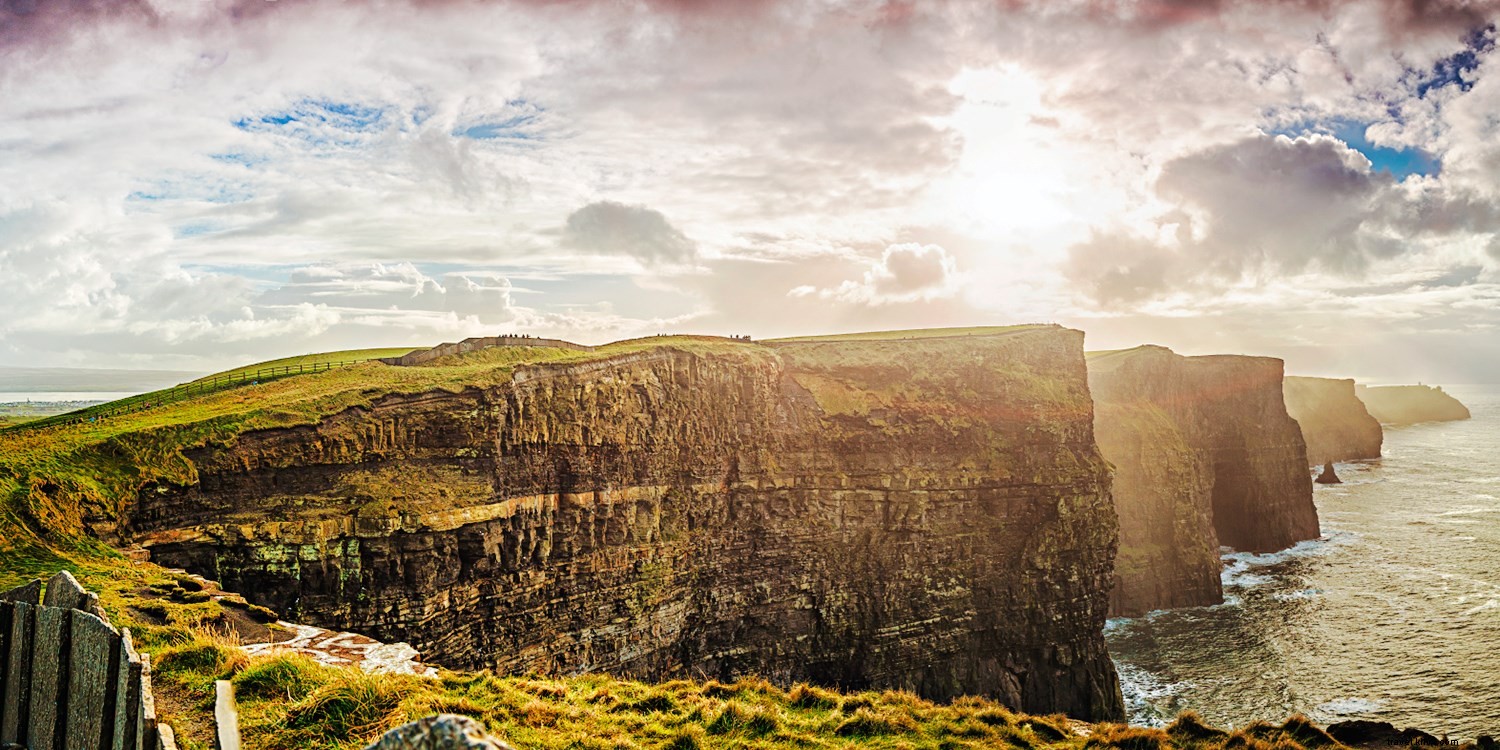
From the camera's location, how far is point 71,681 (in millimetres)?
6797

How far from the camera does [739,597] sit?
43688 mm

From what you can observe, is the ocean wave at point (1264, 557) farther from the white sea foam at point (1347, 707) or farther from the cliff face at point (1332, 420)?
the cliff face at point (1332, 420)

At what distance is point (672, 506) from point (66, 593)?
3560 centimetres

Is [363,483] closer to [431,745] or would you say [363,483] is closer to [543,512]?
[543,512]

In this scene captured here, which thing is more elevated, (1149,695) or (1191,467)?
(1191,467)

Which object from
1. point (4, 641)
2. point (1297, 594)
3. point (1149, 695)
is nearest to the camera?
point (4, 641)

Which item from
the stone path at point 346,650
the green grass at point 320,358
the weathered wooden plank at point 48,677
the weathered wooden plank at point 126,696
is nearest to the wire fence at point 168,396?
the green grass at point 320,358

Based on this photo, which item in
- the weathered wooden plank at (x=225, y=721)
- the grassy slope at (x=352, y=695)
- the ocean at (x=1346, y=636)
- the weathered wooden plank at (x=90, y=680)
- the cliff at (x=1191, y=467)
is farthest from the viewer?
the cliff at (x=1191, y=467)

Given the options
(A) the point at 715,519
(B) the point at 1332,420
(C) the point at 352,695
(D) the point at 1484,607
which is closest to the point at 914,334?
(A) the point at 715,519

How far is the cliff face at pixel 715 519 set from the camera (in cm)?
3023

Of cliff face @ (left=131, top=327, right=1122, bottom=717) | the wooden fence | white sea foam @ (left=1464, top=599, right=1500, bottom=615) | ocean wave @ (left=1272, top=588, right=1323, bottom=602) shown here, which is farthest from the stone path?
white sea foam @ (left=1464, top=599, right=1500, bottom=615)

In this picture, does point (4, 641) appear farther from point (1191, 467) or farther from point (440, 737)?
point (1191, 467)

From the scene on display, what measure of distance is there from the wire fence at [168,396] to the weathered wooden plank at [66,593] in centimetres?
2841

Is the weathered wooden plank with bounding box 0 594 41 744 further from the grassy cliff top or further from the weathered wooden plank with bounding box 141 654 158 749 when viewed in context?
the grassy cliff top
